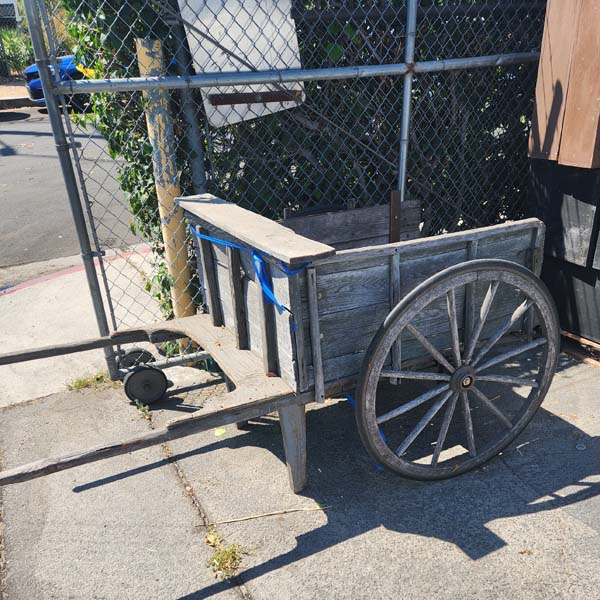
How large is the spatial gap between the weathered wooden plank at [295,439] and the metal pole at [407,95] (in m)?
1.83

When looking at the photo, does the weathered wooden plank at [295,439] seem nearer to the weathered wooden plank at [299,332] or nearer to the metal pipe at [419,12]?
the weathered wooden plank at [299,332]

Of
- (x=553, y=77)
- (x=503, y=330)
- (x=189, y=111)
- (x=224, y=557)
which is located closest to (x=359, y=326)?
(x=503, y=330)

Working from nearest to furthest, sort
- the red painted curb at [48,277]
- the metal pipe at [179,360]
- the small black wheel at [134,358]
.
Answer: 1. the metal pipe at [179,360]
2. the small black wheel at [134,358]
3. the red painted curb at [48,277]

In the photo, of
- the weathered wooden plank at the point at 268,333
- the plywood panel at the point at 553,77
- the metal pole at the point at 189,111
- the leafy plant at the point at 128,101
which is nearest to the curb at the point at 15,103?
the leafy plant at the point at 128,101

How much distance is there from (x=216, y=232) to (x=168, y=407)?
1.33 m

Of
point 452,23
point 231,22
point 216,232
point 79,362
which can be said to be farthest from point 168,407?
point 452,23

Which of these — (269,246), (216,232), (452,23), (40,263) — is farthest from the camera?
(40,263)

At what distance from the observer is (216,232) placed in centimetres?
304

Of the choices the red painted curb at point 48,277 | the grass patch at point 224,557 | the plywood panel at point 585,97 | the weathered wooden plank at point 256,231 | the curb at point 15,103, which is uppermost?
the plywood panel at point 585,97

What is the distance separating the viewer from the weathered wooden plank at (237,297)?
2.91m

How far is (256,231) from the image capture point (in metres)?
2.73

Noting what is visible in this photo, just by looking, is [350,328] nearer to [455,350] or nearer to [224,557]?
[455,350]

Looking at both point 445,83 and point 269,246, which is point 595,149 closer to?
point 445,83

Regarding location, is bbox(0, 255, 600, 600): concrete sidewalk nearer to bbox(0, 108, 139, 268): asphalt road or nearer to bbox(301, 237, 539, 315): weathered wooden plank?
bbox(301, 237, 539, 315): weathered wooden plank
